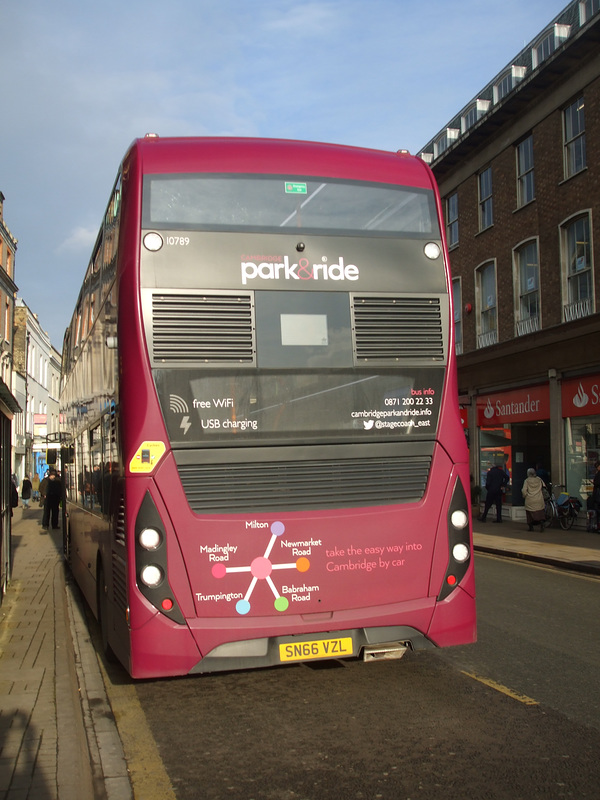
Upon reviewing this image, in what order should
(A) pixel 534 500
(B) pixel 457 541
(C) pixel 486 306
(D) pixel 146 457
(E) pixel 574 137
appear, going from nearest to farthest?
(D) pixel 146 457 → (B) pixel 457 541 → (A) pixel 534 500 → (E) pixel 574 137 → (C) pixel 486 306

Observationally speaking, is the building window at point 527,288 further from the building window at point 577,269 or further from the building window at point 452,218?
the building window at point 452,218

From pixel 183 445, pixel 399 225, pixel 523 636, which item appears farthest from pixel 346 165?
pixel 523 636

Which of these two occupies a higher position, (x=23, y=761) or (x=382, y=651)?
(x=382, y=651)

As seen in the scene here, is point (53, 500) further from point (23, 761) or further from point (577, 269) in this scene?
point (23, 761)

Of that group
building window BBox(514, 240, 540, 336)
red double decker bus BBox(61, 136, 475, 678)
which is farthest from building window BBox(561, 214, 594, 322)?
red double decker bus BBox(61, 136, 475, 678)

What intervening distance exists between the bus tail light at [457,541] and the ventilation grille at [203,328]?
1.89m

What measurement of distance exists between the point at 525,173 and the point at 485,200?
2.53 metres

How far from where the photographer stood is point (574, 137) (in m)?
21.8

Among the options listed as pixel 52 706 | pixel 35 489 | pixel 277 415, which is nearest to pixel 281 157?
pixel 277 415

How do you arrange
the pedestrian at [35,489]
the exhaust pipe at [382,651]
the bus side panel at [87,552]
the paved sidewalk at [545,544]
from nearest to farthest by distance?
the exhaust pipe at [382,651]
the bus side panel at [87,552]
the paved sidewalk at [545,544]
the pedestrian at [35,489]

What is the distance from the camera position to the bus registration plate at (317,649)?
5625mm

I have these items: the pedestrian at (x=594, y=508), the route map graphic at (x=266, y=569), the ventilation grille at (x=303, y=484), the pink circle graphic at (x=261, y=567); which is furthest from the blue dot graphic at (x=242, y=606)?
the pedestrian at (x=594, y=508)

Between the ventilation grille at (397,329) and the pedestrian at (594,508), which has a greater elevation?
the ventilation grille at (397,329)

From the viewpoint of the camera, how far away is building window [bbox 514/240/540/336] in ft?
76.9
